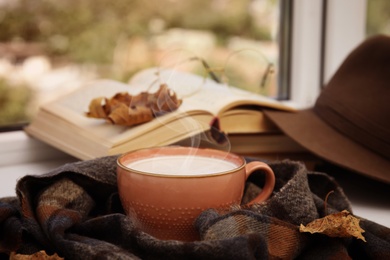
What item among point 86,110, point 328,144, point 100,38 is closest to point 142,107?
point 86,110

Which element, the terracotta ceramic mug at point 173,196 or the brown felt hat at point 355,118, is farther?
the brown felt hat at point 355,118

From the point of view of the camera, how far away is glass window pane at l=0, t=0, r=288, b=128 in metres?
1.51

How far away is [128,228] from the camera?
18.6 inches

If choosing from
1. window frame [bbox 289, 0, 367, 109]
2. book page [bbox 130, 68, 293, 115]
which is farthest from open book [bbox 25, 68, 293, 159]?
window frame [bbox 289, 0, 367, 109]

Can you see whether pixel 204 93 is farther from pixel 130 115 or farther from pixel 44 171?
pixel 44 171

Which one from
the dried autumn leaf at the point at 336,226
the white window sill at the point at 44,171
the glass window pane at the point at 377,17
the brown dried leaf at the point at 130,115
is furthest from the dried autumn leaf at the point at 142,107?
the glass window pane at the point at 377,17

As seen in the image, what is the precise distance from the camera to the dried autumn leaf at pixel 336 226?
49cm

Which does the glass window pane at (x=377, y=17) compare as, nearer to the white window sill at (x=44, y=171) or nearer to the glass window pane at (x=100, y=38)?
the glass window pane at (x=100, y=38)

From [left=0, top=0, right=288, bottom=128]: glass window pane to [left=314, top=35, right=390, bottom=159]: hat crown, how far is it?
58 cm

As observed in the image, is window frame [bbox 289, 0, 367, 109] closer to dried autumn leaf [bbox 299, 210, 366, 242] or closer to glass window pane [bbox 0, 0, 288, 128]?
glass window pane [bbox 0, 0, 288, 128]

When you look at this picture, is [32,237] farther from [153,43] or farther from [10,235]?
[153,43]

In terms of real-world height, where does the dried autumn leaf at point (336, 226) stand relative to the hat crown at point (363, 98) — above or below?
below

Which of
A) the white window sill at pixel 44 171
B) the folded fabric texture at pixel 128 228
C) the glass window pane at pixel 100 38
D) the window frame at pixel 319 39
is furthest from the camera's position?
the glass window pane at pixel 100 38

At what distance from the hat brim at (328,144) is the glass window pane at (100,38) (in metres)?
0.63
